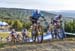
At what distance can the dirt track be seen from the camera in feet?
9.69

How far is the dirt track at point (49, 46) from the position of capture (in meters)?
2.95

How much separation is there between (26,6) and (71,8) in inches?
22.9

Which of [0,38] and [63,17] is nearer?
[0,38]

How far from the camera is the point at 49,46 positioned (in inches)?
121

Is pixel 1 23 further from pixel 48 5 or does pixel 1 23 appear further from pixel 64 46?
pixel 64 46

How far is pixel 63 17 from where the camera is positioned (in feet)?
10.2

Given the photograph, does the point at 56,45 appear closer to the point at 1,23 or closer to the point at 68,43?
the point at 68,43

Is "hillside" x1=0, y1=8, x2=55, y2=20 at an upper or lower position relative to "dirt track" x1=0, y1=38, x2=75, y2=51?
upper

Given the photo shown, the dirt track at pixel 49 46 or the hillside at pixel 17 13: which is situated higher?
the hillside at pixel 17 13

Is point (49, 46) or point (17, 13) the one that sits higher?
point (17, 13)

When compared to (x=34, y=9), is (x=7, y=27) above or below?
below

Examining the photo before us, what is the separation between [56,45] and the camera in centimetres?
309

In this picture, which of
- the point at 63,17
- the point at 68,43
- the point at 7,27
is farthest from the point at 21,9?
the point at 68,43

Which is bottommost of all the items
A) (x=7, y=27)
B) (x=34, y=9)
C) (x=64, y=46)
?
(x=64, y=46)
